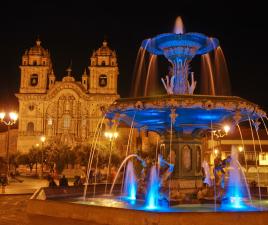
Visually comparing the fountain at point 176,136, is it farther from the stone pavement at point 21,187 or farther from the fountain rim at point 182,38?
the stone pavement at point 21,187

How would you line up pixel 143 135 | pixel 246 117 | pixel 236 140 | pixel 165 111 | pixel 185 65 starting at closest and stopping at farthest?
1. pixel 165 111
2. pixel 246 117
3. pixel 185 65
4. pixel 236 140
5. pixel 143 135

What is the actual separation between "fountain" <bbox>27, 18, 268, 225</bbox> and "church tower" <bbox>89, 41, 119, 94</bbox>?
4939cm

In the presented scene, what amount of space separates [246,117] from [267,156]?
3426 cm

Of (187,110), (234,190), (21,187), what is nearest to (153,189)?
(187,110)

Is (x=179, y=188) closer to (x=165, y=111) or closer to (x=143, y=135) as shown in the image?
(x=165, y=111)

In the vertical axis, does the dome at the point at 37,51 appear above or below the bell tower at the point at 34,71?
above

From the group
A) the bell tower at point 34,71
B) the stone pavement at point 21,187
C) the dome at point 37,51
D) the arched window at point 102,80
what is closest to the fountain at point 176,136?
the stone pavement at point 21,187

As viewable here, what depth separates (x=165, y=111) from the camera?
31.6 feet

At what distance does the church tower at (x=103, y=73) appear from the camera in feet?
201

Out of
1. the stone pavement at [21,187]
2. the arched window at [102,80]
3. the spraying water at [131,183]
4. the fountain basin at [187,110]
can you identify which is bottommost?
the stone pavement at [21,187]

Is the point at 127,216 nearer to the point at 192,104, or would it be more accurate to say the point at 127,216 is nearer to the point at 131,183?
the point at 192,104

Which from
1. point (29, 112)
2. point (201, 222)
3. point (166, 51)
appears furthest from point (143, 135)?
point (201, 222)

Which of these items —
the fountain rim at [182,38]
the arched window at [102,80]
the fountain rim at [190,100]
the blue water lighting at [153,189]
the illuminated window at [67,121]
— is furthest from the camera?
the arched window at [102,80]

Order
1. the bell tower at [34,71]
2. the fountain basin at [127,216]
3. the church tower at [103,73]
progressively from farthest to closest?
the bell tower at [34,71] → the church tower at [103,73] → the fountain basin at [127,216]
